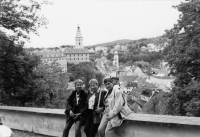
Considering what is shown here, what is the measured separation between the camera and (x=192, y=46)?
1350 centimetres

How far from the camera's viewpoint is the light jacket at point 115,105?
189 inches

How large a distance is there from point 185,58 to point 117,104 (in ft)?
32.3

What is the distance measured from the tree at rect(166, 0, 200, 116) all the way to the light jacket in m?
7.72

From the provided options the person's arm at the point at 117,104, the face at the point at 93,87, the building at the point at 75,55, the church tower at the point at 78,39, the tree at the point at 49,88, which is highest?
the church tower at the point at 78,39

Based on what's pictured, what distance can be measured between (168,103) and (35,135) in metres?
8.78

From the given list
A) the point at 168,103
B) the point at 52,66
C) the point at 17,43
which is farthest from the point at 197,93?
the point at 52,66

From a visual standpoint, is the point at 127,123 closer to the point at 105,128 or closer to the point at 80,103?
the point at 105,128

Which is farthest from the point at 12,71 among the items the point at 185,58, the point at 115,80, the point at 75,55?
the point at 75,55

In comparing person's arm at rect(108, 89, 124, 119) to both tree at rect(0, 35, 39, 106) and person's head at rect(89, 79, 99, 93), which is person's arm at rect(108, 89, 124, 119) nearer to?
person's head at rect(89, 79, 99, 93)

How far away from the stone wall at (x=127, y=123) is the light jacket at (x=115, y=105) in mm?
374

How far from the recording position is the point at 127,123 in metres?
5.32

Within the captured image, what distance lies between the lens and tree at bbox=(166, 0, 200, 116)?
13173 mm

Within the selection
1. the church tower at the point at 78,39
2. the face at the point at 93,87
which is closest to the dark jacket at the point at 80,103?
the face at the point at 93,87

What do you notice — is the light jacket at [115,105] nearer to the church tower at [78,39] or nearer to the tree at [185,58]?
the tree at [185,58]
